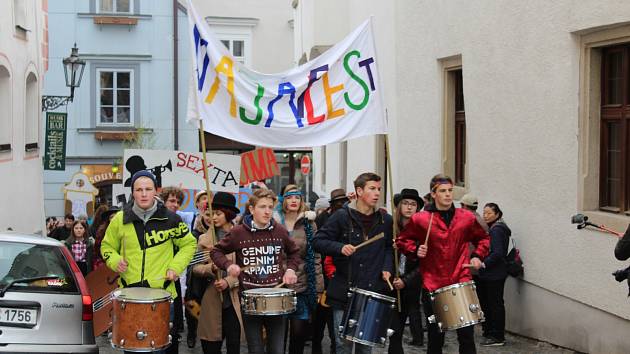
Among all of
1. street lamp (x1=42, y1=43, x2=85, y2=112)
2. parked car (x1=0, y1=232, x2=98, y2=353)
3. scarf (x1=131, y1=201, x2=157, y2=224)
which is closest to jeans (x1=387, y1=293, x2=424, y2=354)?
scarf (x1=131, y1=201, x2=157, y2=224)

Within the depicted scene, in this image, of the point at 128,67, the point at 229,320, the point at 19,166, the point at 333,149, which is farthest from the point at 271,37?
the point at 229,320

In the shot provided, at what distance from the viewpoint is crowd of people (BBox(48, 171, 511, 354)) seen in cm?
802

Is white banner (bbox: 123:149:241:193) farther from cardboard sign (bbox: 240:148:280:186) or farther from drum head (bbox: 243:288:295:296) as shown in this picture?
drum head (bbox: 243:288:295:296)

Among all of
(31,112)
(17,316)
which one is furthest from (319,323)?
(31,112)

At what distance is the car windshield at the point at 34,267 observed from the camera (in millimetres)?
7965

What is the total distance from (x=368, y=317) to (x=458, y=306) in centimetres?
71

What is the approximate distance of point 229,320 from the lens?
855 centimetres

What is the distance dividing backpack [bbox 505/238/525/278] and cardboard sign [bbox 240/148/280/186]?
16.7 feet

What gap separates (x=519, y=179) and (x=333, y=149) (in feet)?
44.6

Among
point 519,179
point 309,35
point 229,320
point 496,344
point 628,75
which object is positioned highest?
point 309,35

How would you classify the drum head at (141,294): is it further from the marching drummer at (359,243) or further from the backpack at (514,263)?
the backpack at (514,263)

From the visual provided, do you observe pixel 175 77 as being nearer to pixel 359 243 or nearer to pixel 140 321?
pixel 359 243

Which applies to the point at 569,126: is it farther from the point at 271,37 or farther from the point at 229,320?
the point at 271,37

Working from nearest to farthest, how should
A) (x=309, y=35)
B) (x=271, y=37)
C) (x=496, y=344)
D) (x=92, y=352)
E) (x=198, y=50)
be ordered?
(x=92, y=352) < (x=198, y=50) < (x=496, y=344) < (x=309, y=35) < (x=271, y=37)
